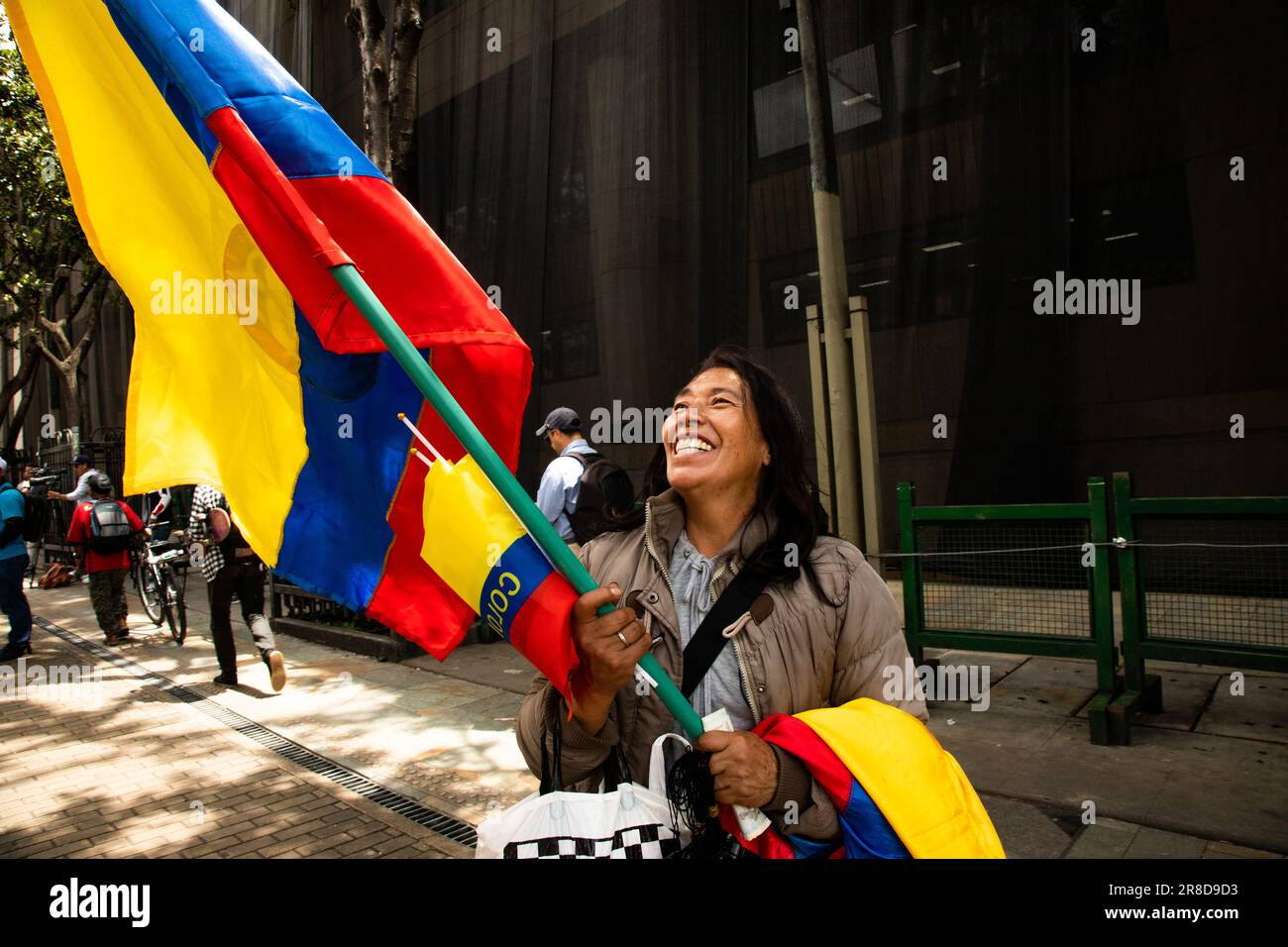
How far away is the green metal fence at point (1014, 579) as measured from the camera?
498 centimetres

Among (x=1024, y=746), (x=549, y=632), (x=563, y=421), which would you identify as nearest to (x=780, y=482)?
(x=549, y=632)

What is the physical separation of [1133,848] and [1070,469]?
4761 mm

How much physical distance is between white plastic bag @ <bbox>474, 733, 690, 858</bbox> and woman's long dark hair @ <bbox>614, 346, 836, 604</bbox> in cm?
60

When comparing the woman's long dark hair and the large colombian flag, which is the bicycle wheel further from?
the woman's long dark hair

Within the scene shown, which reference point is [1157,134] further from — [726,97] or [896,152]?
[726,97]

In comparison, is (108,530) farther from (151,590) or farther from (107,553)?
(151,590)

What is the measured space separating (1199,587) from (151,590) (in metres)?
10.8

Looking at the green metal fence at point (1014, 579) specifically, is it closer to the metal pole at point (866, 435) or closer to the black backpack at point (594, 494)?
the metal pole at point (866, 435)

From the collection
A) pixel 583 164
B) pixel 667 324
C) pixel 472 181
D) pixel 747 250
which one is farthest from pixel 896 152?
pixel 472 181

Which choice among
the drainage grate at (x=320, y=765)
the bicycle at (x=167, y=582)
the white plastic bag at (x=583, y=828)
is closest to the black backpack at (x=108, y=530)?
the bicycle at (x=167, y=582)

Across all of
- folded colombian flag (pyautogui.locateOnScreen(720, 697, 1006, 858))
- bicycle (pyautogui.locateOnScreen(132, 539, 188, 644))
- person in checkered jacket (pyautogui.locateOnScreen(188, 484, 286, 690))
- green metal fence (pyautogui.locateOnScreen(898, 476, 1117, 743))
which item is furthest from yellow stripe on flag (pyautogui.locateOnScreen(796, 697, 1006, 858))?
bicycle (pyautogui.locateOnScreen(132, 539, 188, 644))

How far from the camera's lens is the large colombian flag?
78.4 inches
